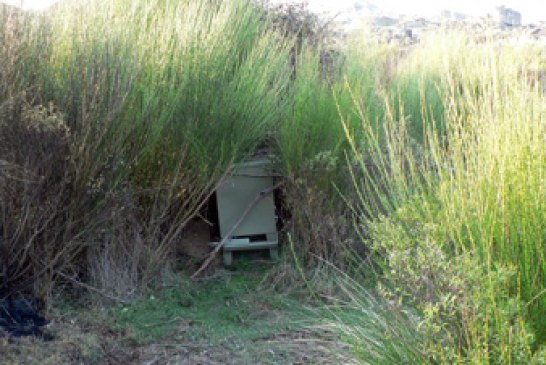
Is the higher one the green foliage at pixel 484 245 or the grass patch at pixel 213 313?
the green foliage at pixel 484 245

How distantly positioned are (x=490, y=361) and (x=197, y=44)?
11.7ft

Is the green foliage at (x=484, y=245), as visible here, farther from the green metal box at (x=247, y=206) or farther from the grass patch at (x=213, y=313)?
the green metal box at (x=247, y=206)

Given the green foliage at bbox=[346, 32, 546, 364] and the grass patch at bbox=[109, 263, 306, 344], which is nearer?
the green foliage at bbox=[346, 32, 546, 364]

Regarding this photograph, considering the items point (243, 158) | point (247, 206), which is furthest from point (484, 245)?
point (247, 206)

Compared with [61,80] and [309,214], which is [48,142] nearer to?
[61,80]

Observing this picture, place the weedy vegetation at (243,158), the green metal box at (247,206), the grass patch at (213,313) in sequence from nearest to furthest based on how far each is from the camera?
1. the weedy vegetation at (243,158)
2. the grass patch at (213,313)
3. the green metal box at (247,206)

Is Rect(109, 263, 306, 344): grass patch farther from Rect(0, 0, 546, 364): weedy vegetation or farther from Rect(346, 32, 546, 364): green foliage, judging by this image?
Rect(346, 32, 546, 364): green foliage

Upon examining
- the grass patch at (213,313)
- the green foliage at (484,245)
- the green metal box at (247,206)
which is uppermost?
the green foliage at (484,245)

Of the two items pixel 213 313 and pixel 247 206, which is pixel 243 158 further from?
pixel 213 313

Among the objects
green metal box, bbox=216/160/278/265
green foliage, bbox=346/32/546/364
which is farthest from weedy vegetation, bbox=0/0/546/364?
green metal box, bbox=216/160/278/265

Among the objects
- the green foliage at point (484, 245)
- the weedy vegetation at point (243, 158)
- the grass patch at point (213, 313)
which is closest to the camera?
the green foliage at point (484, 245)

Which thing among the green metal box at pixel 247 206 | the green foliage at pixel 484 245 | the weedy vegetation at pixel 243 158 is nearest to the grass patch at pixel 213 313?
the weedy vegetation at pixel 243 158

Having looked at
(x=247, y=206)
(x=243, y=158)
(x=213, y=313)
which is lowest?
(x=213, y=313)

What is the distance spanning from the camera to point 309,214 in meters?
5.96
